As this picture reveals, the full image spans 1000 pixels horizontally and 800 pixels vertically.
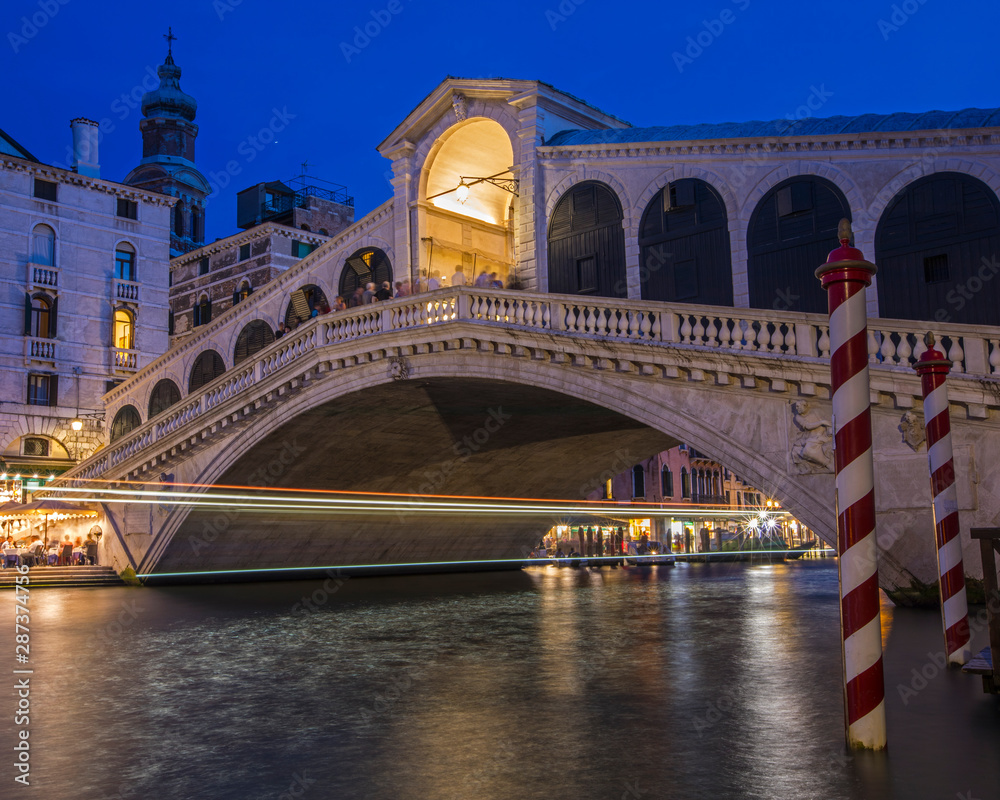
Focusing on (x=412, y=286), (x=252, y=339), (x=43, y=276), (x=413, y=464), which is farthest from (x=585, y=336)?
(x=43, y=276)

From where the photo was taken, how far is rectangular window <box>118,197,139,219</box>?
127ft

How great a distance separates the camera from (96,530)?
29922 mm

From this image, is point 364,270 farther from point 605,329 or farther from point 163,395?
point 605,329

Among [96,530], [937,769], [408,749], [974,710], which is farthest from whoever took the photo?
[96,530]

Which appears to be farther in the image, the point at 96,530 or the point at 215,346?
the point at 215,346

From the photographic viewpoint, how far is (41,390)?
35875 millimetres

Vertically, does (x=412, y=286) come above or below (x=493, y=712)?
above

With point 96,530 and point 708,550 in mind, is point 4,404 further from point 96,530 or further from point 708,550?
point 708,550

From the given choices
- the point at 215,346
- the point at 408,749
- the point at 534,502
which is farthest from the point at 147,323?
the point at 408,749

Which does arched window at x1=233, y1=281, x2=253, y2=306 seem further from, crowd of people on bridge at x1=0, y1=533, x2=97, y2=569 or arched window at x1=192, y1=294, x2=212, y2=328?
crowd of people on bridge at x1=0, y1=533, x2=97, y2=569

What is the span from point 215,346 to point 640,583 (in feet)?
59.2

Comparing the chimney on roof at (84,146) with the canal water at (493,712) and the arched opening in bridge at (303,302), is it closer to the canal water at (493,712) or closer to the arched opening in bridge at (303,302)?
the arched opening in bridge at (303,302)

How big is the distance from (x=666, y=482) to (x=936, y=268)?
38.5 m

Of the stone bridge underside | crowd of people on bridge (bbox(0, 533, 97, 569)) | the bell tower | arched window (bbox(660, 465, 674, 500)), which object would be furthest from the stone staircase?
the bell tower
